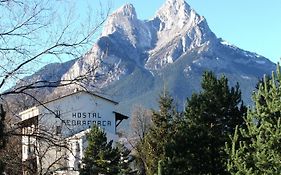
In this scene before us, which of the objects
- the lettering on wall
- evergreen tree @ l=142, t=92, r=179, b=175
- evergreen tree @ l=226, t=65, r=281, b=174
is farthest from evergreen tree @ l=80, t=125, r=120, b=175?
evergreen tree @ l=226, t=65, r=281, b=174

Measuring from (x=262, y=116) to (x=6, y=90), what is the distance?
9.84 meters

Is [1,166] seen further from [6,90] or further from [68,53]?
[68,53]

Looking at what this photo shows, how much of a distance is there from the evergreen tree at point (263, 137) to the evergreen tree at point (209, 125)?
401 cm

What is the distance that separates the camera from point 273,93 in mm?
19812

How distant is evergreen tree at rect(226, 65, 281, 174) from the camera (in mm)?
19303

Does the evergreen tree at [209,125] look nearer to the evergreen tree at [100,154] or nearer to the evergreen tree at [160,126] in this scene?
the evergreen tree at [160,126]

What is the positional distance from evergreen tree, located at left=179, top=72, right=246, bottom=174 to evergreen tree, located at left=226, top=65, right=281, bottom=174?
4.01 m

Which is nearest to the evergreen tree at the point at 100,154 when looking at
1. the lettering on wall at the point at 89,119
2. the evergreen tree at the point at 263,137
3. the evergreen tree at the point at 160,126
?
the evergreen tree at the point at 160,126

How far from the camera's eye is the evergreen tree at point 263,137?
1930 cm

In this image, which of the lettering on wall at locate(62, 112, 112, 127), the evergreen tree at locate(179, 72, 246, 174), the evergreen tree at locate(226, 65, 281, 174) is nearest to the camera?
the evergreen tree at locate(226, 65, 281, 174)

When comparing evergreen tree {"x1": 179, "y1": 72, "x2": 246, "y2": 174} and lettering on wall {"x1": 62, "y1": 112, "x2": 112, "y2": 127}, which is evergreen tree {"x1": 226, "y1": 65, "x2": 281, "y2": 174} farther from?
lettering on wall {"x1": 62, "y1": 112, "x2": 112, "y2": 127}

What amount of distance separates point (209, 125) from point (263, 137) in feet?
20.6

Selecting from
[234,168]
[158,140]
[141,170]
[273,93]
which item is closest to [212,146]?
[234,168]

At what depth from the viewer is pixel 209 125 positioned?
86.1 ft
